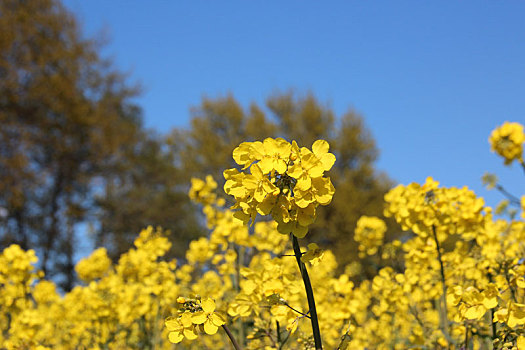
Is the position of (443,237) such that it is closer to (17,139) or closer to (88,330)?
(88,330)

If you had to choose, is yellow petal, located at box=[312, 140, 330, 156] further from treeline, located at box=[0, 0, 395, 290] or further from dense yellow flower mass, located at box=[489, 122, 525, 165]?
treeline, located at box=[0, 0, 395, 290]

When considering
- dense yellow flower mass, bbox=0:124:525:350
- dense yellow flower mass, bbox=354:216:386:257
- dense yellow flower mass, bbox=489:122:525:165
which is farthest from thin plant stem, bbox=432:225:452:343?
dense yellow flower mass, bbox=354:216:386:257

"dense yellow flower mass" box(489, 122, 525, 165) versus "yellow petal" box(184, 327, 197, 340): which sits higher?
"dense yellow flower mass" box(489, 122, 525, 165)

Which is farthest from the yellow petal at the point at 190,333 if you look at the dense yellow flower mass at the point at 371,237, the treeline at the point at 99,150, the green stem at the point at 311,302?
the treeline at the point at 99,150

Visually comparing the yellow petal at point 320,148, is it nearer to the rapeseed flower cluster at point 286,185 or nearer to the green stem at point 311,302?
the rapeseed flower cluster at point 286,185

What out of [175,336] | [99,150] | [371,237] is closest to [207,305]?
[175,336]
